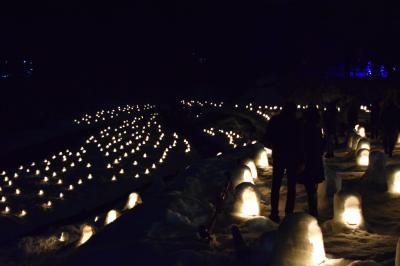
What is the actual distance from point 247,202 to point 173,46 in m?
51.1

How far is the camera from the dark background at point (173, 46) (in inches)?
1558

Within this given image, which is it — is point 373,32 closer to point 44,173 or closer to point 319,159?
point 44,173

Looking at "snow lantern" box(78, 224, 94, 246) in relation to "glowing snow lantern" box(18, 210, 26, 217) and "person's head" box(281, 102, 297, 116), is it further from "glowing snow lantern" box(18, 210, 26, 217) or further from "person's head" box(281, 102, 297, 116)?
"glowing snow lantern" box(18, 210, 26, 217)

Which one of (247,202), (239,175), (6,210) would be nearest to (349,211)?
(247,202)

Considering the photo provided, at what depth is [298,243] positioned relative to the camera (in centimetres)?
576

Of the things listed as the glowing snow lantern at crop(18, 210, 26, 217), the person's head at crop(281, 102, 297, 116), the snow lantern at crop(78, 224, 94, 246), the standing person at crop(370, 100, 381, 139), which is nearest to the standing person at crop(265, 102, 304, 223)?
the person's head at crop(281, 102, 297, 116)

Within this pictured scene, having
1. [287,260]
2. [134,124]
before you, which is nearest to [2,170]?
[134,124]

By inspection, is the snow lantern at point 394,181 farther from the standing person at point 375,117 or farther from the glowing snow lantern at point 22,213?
the glowing snow lantern at point 22,213

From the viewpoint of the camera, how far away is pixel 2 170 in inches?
846

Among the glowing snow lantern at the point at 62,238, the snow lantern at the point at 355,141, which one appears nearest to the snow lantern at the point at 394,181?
the snow lantern at the point at 355,141

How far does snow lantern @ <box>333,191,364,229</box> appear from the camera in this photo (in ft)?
25.0

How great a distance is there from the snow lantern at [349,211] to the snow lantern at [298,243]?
76.4 inches

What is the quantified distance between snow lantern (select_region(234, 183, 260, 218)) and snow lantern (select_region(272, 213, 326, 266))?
2635 millimetres

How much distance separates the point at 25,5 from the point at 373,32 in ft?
85.5
